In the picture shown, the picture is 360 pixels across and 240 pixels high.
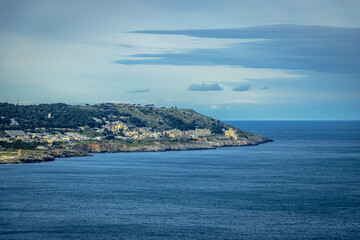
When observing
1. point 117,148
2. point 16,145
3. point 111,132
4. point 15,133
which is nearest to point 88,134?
point 111,132

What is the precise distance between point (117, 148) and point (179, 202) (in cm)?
8717

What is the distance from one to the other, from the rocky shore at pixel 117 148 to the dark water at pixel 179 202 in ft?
31.5

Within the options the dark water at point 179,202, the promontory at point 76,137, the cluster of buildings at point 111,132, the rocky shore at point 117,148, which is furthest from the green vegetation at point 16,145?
the dark water at point 179,202

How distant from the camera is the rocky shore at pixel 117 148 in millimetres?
105669

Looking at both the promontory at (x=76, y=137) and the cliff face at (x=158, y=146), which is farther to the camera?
the cliff face at (x=158, y=146)

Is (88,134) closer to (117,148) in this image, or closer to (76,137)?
(76,137)

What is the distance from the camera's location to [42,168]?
305ft

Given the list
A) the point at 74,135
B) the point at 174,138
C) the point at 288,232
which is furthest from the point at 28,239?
the point at 174,138

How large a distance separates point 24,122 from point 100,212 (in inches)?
4993

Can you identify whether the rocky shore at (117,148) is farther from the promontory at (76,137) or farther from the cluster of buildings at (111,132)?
the cluster of buildings at (111,132)

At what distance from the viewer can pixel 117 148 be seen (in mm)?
143000

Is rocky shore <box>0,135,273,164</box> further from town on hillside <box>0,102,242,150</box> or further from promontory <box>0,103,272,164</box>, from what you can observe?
town on hillside <box>0,102,242,150</box>

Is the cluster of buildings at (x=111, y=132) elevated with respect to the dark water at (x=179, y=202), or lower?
elevated

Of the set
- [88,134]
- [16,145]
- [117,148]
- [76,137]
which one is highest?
[88,134]
